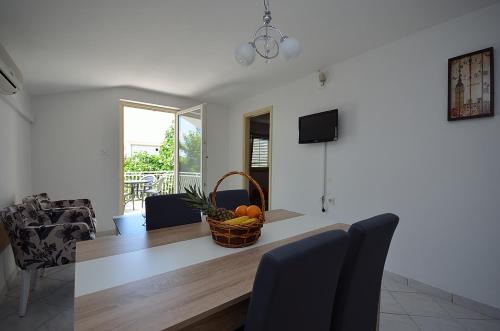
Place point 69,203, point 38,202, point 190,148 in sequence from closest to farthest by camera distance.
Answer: point 38,202
point 69,203
point 190,148

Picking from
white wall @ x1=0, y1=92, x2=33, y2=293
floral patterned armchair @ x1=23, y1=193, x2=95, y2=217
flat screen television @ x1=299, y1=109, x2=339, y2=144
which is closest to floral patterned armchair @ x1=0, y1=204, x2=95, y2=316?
white wall @ x1=0, y1=92, x2=33, y2=293

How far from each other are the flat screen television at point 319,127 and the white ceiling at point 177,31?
64 centimetres

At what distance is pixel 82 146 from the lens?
3697 millimetres

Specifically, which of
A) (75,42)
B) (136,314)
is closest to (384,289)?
(136,314)

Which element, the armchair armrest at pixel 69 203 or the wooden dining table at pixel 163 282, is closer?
the wooden dining table at pixel 163 282

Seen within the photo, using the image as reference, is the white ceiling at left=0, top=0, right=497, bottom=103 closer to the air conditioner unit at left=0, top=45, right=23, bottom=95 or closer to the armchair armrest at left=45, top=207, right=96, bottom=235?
the air conditioner unit at left=0, top=45, right=23, bottom=95

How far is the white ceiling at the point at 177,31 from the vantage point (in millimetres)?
1809

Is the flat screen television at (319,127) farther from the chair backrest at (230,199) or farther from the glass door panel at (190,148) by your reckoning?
the glass door panel at (190,148)

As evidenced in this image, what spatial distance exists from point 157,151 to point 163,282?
26.5 feet

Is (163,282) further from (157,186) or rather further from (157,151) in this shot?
(157,151)

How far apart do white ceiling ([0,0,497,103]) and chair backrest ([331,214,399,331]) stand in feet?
5.66

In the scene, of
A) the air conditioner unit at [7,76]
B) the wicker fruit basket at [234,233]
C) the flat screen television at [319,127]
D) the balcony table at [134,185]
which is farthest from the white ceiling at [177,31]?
the balcony table at [134,185]

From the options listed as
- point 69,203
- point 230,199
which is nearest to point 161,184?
point 69,203

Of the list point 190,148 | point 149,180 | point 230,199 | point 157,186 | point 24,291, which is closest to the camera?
point 24,291
